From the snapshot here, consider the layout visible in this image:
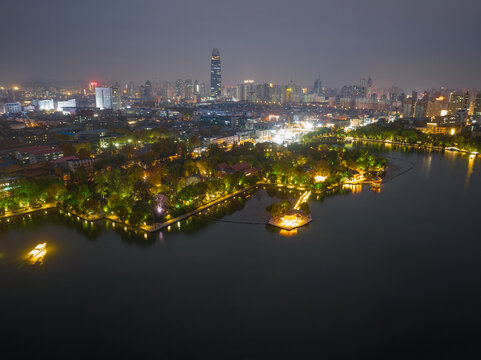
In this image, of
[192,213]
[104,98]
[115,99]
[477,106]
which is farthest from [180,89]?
[192,213]

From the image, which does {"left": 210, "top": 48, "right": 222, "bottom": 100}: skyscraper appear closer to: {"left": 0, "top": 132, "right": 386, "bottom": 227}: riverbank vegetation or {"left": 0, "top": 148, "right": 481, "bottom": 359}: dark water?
{"left": 0, "top": 132, "right": 386, "bottom": 227}: riverbank vegetation

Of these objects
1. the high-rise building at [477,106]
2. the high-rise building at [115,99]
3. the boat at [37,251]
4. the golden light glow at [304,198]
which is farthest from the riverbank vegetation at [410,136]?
the high-rise building at [115,99]

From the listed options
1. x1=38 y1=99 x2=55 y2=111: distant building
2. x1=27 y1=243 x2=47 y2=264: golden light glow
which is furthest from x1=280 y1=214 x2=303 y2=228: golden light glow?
x1=38 y1=99 x2=55 y2=111: distant building

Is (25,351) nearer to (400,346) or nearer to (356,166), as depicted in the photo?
(400,346)

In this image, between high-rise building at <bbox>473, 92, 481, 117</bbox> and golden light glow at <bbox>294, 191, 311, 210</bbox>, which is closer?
golden light glow at <bbox>294, 191, 311, 210</bbox>

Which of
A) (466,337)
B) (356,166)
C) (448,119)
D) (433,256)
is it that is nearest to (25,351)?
(466,337)

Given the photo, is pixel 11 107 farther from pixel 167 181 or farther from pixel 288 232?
pixel 288 232

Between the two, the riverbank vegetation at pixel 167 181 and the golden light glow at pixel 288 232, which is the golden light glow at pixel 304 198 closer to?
the riverbank vegetation at pixel 167 181
